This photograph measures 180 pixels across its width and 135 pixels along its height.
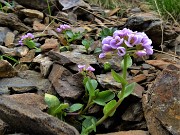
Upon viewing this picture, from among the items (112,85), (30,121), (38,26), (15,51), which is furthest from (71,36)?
(30,121)

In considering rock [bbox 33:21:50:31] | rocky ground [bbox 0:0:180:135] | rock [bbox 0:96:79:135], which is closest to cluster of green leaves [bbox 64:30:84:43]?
rocky ground [bbox 0:0:180:135]

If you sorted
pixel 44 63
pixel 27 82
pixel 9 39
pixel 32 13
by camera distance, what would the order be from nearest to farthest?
pixel 27 82 < pixel 44 63 < pixel 9 39 < pixel 32 13

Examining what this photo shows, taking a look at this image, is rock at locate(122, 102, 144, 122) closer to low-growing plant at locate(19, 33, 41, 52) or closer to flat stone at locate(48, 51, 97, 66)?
flat stone at locate(48, 51, 97, 66)

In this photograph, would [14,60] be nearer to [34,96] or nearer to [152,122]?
[34,96]

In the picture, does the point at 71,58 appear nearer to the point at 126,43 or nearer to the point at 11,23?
the point at 126,43

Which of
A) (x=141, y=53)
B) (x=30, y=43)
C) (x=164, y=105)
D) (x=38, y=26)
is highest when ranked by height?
(x=141, y=53)

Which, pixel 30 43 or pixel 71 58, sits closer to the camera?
pixel 71 58

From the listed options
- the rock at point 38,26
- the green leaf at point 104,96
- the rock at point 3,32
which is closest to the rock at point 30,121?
the green leaf at point 104,96

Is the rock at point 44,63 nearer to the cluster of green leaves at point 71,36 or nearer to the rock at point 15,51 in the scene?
the rock at point 15,51

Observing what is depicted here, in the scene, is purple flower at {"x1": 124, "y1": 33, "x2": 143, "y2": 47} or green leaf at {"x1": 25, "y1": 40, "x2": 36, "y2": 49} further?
green leaf at {"x1": 25, "y1": 40, "x2": 36, "y2": 49}
